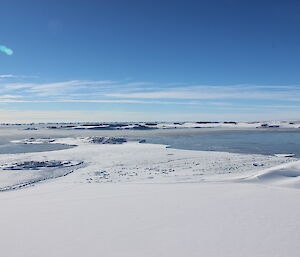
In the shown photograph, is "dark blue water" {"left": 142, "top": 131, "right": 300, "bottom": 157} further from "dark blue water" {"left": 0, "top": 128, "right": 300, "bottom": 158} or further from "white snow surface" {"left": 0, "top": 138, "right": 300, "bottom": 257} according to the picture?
"white snow surface" {"left": 0, "top": 138, "right": 300, "bottom": 257}

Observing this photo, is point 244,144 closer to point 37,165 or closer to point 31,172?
point 37,165

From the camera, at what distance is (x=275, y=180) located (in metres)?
8.52

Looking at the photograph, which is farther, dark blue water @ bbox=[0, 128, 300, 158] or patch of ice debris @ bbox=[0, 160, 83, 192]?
dark blue water @ bbox=[0, 128, 300, 158]

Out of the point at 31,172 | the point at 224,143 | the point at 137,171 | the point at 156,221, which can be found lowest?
the point at 31,172

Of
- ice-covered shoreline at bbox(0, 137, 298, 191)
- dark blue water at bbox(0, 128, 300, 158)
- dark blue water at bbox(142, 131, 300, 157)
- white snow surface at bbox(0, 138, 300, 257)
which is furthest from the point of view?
dark blue water at bbox(0, 128, 300, 158)

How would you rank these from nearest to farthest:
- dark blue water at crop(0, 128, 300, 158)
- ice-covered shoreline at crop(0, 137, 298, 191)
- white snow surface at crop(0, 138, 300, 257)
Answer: white snow surface at crop(0, 138, 300, 257) → ice-covered shoreline at crop(0, 137, 298, 191) → dark blue water at crop(0, 128, 300, 158)

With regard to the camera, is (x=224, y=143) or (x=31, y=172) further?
(x=224, y=143)

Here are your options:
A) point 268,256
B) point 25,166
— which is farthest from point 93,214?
point 25,166

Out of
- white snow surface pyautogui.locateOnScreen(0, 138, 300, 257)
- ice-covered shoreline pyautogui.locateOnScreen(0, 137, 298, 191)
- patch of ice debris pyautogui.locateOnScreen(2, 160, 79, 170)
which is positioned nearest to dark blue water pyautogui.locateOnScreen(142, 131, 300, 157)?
ice-covered shoreline pyautogui.locateOnScreen(0, 137, 298, 191)

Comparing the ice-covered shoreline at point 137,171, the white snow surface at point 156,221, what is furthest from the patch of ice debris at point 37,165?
the white snow surface at point 156,221

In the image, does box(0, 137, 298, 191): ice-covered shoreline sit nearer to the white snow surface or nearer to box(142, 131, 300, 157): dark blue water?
the white snow surface

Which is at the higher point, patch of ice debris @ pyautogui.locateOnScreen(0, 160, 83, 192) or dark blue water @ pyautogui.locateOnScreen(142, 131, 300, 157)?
dark blue water @ pyautogui.locateOnScreen(142, 131, 300, 157)

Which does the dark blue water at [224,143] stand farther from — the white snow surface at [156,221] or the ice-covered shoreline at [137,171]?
the white snow surface at [156,221]

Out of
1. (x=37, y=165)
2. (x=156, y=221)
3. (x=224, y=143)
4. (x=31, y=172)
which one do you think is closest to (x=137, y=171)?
(x=31, y=172)
